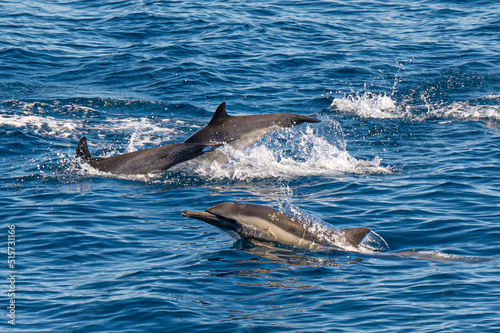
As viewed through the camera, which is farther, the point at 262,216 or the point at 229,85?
the point at 229,85

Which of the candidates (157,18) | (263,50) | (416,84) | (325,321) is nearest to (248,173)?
(325,321)

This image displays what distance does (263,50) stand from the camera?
2725cm

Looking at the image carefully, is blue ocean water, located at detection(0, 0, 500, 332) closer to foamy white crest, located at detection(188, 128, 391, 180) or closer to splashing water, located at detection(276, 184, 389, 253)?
foamy white crest, located at detection(188, 128, 391, 180)

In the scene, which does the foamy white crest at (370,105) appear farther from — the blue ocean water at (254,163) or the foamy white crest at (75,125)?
the foamy white crest at (75,125)

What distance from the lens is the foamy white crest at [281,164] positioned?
16.0 meters

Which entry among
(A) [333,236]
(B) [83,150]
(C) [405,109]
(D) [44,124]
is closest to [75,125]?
(D) [44,124]

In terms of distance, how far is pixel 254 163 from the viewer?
16.5 meters

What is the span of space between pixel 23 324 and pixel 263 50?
1953 centimetres

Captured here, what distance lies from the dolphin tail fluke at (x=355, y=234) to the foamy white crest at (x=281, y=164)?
15.2ft

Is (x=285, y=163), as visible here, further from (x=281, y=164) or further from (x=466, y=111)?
(x=466, y=111)

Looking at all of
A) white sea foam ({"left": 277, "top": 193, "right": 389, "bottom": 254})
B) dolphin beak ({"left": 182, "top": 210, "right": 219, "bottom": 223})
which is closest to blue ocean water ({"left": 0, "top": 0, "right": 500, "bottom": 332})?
white sea foam ({"left": 277, "top": 193, "right": 389, "bottom": 254})

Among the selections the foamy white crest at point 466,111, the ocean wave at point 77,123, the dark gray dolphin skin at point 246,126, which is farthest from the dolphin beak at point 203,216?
the foamy white crest at point 466,111

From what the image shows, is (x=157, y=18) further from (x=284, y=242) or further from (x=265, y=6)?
(x=284, y=242)

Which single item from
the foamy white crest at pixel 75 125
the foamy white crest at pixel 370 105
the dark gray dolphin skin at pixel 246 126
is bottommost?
the foamy white crest at pixel 75 125
